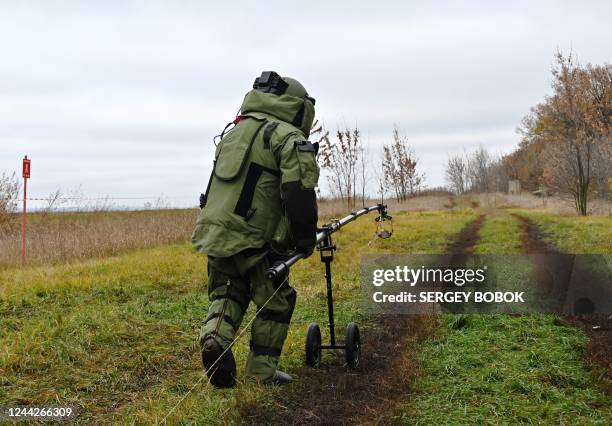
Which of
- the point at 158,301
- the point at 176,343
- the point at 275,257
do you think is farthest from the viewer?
the point at 158,301

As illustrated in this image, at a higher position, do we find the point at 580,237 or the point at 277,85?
the point at 277,85

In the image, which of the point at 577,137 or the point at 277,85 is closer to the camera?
the point at 277,85

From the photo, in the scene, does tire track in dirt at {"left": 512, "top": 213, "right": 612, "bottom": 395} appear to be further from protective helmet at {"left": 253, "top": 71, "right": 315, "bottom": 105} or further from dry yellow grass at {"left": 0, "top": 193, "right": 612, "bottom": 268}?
dry yellow grass at {"left": 0, "top": 193, "right": 612, "bottom": 268}

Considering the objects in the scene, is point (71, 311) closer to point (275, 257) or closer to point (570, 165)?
point (275, 257)

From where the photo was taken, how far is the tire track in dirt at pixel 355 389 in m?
3.55

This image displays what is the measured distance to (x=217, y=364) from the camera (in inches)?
144

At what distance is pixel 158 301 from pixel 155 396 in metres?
3.62

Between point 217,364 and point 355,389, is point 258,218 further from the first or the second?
point 355,389

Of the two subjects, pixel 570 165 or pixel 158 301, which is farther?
pixel 570 165

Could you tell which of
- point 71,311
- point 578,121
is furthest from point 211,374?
→ point 578,121

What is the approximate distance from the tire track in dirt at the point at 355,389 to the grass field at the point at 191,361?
2.3 inches

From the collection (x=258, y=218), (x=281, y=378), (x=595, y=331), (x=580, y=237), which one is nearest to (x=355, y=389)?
(x=281, y=378)

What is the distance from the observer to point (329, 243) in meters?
4.70

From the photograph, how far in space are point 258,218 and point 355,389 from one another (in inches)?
59.8
